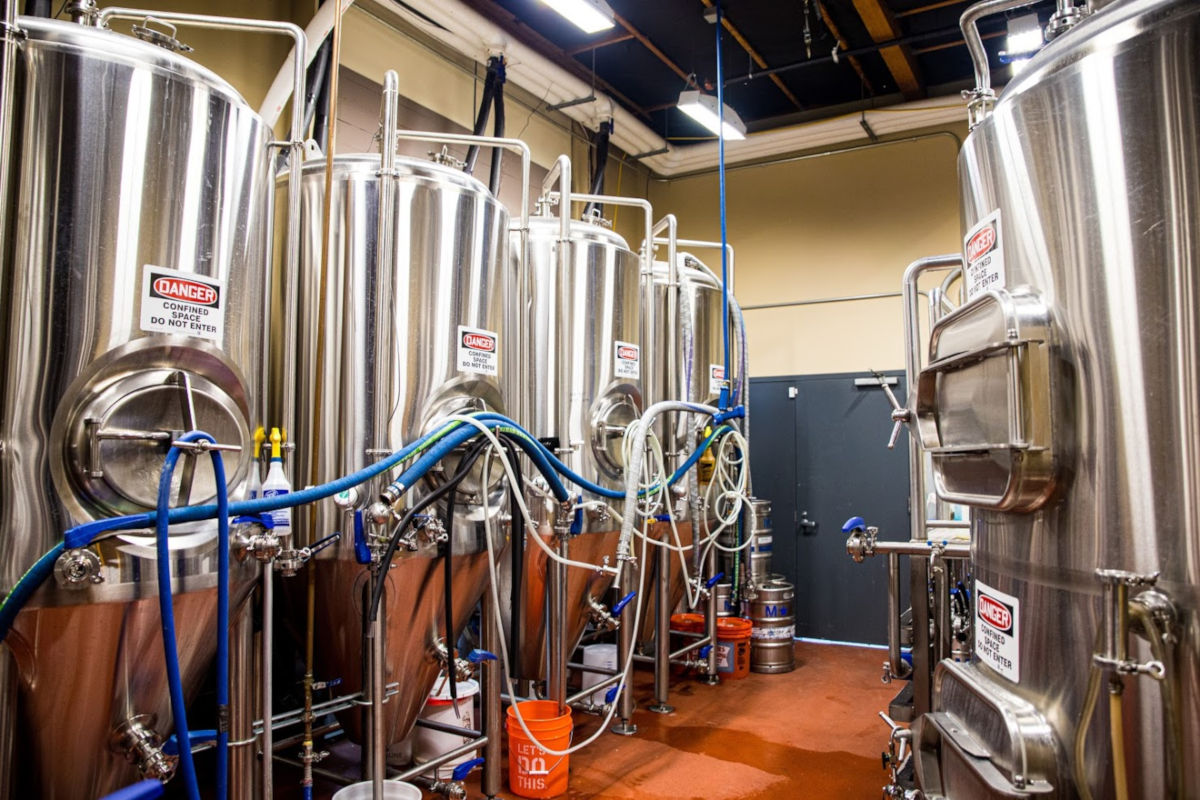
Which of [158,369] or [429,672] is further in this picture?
[429,672]

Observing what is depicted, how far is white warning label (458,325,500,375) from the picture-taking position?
2.38 meters

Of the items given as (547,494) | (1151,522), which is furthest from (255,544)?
(1151,522)

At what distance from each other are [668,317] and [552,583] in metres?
1.65

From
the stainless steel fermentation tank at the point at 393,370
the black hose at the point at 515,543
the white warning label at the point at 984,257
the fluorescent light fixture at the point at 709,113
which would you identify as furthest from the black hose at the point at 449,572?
the fluorescent light fixture at the point at 709,113

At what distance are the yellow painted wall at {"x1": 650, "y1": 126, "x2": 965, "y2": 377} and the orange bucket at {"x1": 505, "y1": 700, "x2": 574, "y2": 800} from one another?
3521mm

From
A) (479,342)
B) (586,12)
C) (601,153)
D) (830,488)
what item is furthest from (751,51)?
(479,342)

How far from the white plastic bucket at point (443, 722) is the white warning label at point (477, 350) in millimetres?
1127


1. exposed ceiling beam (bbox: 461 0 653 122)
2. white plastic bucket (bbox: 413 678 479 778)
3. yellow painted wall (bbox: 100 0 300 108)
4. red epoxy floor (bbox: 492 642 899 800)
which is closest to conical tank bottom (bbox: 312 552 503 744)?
white plastic bucket (bbox: 413 678 479 778)

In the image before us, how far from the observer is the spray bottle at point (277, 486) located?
6.03 ft

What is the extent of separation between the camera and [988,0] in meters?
1.77

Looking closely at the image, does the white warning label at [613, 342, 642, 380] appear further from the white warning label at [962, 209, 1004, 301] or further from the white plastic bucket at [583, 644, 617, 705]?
the white warning label at [962, 209, 1004, 301]

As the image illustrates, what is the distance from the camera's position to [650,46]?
457 cm

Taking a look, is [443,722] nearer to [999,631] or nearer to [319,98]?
[999,631]

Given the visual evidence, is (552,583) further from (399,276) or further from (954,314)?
(954,314)
